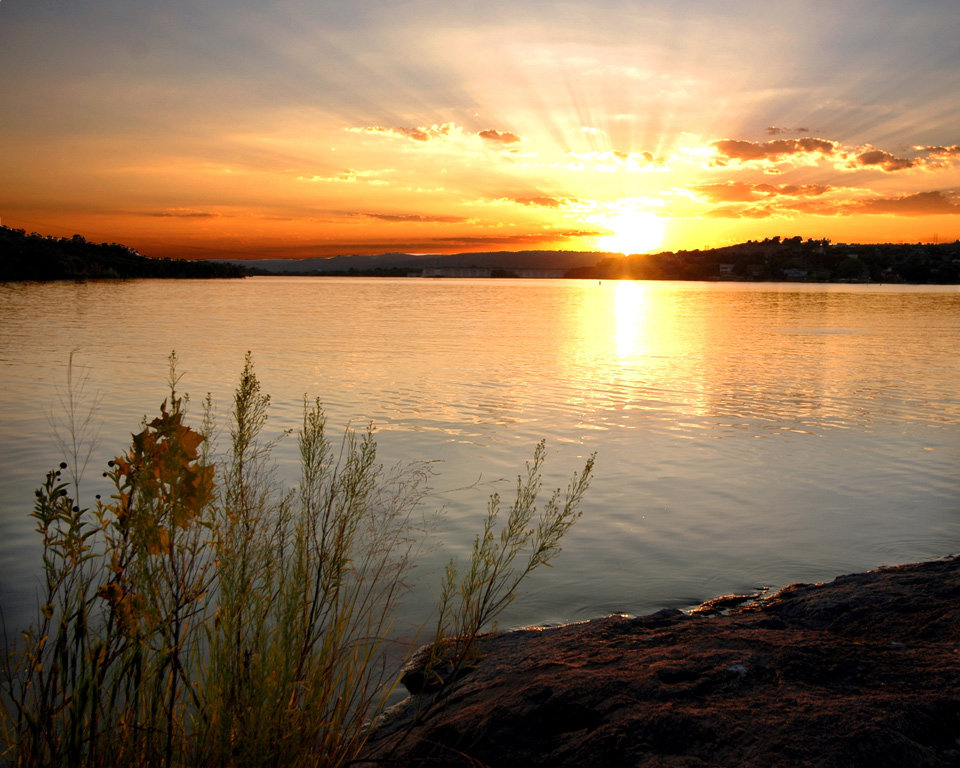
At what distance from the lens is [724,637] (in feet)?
12.6

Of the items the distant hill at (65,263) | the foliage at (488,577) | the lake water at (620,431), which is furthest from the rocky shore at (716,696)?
the distant hill at (65,263)

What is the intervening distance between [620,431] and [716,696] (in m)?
8.04

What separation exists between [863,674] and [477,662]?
195 cm

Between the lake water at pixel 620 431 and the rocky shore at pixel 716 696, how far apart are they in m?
1.33

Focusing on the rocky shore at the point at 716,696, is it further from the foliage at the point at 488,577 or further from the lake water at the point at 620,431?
the lake water at the point at 620,431

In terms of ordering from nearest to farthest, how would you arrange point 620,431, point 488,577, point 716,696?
point 716,696, point 488,577, point 620,431

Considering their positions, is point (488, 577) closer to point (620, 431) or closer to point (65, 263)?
point (620, 431)

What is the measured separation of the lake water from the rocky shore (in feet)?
4.38

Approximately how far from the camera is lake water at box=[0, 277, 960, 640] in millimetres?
6273

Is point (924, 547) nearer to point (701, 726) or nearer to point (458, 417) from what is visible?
point (701, 726)

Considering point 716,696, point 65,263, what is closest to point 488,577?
point 716,696

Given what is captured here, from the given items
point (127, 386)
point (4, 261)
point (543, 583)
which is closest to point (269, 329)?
point (127, 386)

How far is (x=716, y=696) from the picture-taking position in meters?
3.14

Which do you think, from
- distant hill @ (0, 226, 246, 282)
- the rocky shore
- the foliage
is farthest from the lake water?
distant hill @ (0, 226, 246, 282)
